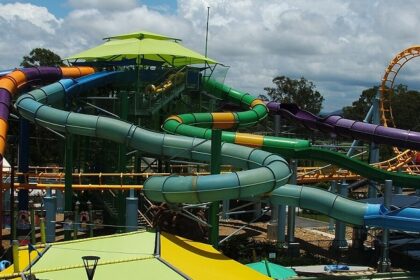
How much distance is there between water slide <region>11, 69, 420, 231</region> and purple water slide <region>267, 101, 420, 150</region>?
4114 millimetres

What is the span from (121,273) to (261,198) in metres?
8.17

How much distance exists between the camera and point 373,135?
26.0 metres

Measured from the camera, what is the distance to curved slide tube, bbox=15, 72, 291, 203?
14.6 m

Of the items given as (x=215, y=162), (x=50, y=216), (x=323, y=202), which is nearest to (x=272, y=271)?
(x=323, y=202)

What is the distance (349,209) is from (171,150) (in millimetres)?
5420

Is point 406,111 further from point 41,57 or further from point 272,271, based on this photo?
point 272,271

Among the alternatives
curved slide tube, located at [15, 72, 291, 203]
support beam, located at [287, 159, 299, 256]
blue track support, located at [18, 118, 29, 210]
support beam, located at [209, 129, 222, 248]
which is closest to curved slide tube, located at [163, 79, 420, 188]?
support beam, located at [287, 159, 299, 256]

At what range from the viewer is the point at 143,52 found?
25.0m

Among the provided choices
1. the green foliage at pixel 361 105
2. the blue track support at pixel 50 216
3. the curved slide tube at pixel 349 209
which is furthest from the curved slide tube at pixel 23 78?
the green foliage at pixel 361 105

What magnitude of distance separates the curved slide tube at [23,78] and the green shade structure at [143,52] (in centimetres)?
84

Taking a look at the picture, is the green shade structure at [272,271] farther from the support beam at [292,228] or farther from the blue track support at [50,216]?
the blue track support at [50,216]

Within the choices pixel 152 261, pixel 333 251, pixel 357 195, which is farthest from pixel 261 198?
pixel 357 195

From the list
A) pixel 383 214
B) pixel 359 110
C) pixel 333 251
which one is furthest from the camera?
pixel 359 110

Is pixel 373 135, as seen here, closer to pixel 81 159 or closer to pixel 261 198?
pixel 261 198
